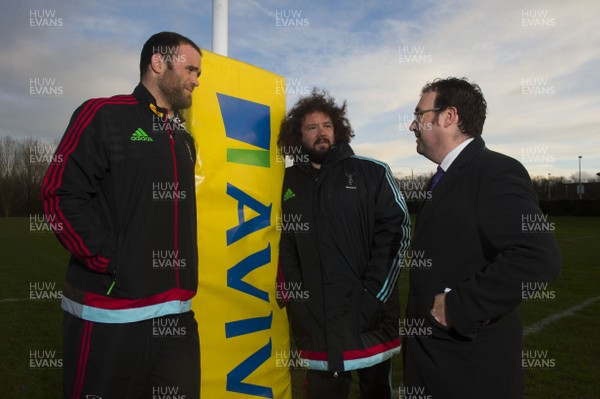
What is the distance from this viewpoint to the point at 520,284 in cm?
175

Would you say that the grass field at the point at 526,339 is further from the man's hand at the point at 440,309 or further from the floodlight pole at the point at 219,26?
the floodlight pole at the point at 219,26

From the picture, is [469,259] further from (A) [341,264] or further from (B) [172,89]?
(B) [172,89]

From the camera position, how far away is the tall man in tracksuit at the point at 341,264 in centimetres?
306

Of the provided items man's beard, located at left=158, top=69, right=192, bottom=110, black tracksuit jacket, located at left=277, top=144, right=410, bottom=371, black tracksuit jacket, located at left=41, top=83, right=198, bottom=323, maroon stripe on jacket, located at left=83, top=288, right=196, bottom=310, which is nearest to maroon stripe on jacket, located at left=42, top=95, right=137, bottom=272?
black tracksuit jacket, located at left=41, top=83, right=198, bottom=323

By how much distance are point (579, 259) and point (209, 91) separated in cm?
1412

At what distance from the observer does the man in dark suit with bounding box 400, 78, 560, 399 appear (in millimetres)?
1776

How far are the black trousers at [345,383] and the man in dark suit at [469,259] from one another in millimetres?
982

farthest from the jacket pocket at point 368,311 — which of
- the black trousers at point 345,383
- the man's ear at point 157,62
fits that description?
the man's ear at point 157,62

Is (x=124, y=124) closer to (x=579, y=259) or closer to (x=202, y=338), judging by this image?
(x=202, y=338)

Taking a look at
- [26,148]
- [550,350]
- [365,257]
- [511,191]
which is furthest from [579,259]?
[26,148]

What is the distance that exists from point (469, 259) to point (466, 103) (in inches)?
27.6

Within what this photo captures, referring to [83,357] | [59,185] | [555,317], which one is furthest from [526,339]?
[59,185]

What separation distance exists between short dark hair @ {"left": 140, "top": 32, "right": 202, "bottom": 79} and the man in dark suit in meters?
1.31

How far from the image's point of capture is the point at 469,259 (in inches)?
77.5
